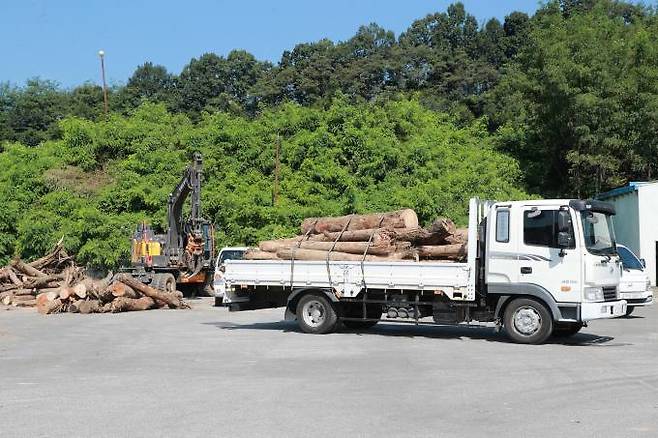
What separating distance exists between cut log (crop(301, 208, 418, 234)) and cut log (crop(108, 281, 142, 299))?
31.6 feet

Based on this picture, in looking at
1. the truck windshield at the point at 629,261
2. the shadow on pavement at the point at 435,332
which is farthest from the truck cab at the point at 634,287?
the shadow on pavement at the point at 435,332

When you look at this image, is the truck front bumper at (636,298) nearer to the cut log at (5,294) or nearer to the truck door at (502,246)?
the truck door at (502,246)

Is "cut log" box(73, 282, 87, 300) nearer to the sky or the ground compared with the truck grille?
nearer to the ground

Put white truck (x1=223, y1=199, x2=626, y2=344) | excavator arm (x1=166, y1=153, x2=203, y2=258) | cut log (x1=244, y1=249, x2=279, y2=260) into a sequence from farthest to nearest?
excavator arm (x1=166, y1=153, x2=203, y2=258) < cut log (x1=244, y1=249, x2=279, y2=260) < white truck (x1=223, y1=199, x2=626, y2=344)

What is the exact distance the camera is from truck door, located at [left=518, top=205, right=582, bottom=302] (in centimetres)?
1549

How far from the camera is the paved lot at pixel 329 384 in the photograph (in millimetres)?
8445

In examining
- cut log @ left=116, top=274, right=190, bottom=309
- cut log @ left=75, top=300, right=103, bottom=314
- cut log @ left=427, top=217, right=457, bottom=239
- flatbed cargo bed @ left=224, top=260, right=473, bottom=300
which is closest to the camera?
flatbed cargo bed @ left=224, top=260, right=473, bottom=300

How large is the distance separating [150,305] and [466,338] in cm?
1312

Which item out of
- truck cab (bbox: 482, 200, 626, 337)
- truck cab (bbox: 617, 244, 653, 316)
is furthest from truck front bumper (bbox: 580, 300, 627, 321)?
truck cab (bbox: 617, 244, 653, 316)

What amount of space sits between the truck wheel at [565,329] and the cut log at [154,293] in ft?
45.0

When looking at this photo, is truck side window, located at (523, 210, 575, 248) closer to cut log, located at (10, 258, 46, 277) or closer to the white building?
cut log, located at (10, 258, 46, 277)

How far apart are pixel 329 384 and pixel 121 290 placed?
16.5 metres

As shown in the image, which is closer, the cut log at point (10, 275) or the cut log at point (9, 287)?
the cut log at point (9, 287)

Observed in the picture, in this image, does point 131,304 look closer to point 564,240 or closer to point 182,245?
point 182,245
